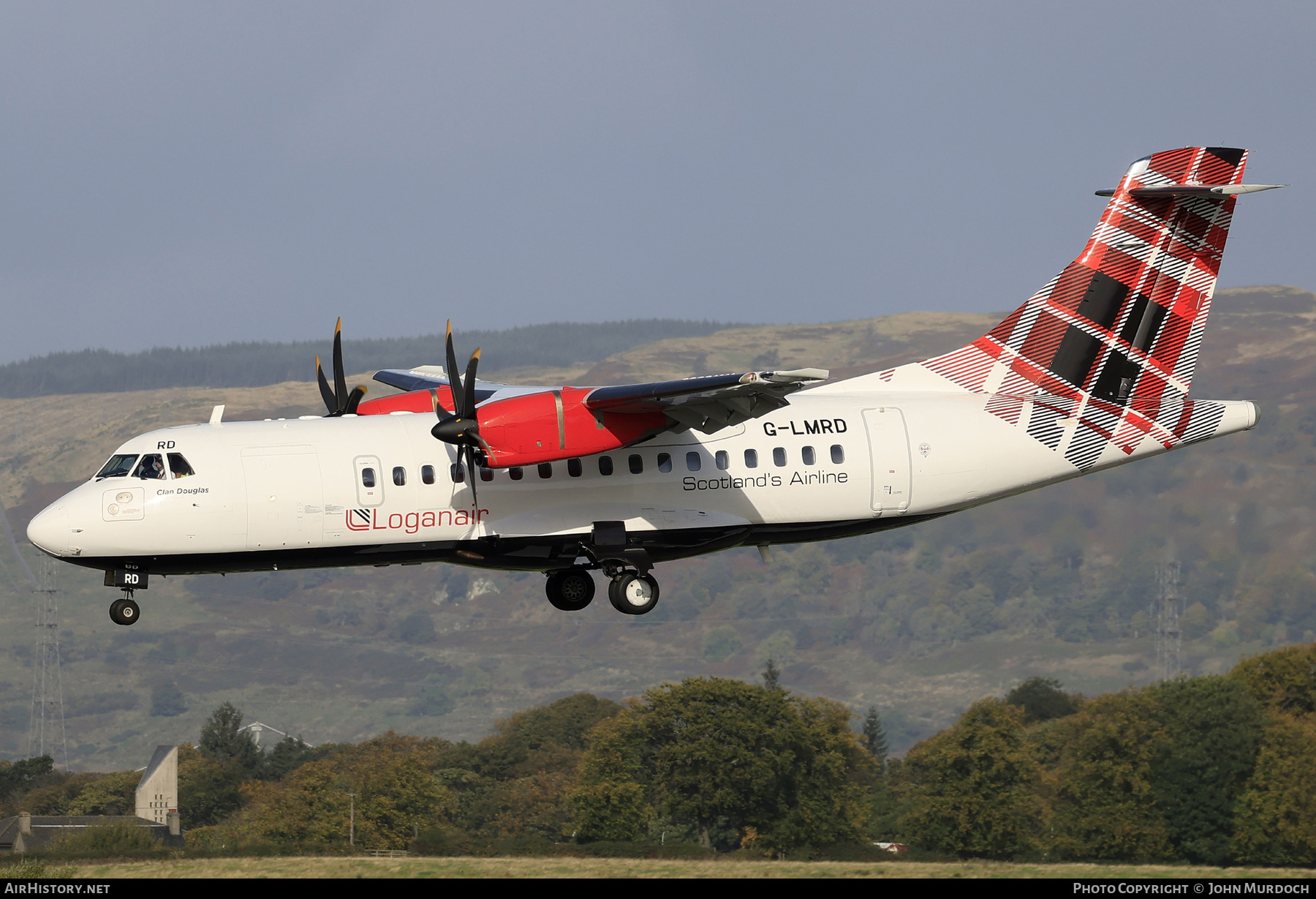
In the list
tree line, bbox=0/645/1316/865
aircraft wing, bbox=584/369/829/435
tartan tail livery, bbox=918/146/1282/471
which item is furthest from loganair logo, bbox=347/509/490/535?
tree line, bbox=0/645/1316/865

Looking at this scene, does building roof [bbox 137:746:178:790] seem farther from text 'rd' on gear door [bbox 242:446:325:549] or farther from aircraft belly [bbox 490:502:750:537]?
aircraft belly [bbox 490:502:750:537]

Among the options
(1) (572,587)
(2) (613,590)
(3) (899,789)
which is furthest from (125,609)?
(3) (899,789)

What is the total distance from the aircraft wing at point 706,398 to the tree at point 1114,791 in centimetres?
9570

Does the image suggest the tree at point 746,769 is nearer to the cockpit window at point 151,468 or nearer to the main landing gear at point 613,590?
the main landing gear at point 613,590

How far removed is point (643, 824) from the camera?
12081 cm

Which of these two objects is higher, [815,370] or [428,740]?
[815,370]

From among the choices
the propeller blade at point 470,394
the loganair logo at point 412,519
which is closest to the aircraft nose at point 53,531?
the loganair logo at point 412,519

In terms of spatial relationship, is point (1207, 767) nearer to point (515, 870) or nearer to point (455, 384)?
point (515, 870)

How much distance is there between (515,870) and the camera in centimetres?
6334

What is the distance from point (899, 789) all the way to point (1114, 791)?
22.2 meters

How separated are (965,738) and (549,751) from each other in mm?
49558

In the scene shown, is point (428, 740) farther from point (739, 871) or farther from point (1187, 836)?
point (739, 871)

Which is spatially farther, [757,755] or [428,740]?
[428,740]

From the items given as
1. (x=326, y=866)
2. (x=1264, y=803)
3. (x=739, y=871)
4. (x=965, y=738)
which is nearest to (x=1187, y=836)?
(x=1264, y=803)
